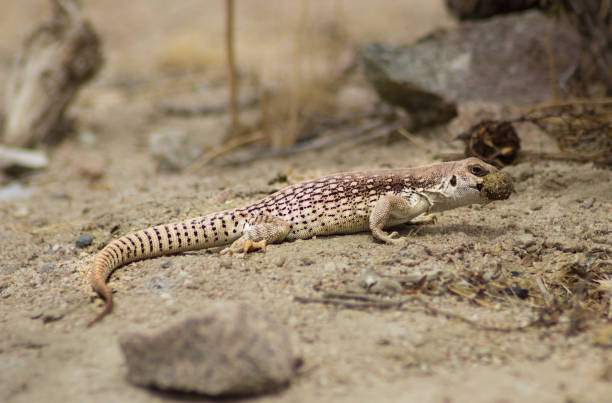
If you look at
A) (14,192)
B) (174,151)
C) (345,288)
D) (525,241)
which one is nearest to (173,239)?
(345,288)

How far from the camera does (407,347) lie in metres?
2.85

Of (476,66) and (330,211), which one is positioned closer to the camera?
(330,211)

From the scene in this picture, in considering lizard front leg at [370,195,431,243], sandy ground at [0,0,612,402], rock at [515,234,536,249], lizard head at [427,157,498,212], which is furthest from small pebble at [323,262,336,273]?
rock at [515,234,536,249]

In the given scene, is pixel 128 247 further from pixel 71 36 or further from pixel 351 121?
pixel 71 36

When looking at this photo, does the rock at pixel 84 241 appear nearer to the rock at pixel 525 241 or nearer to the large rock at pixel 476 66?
the rock at pixel 525 241

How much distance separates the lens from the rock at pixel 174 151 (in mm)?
7281

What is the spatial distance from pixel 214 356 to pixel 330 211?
2.02 meters

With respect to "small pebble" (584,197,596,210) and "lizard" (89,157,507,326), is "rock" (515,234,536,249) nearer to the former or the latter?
"lizard" (89,157,507,326)

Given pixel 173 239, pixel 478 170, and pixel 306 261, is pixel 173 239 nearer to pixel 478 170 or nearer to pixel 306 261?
pixel 306 261

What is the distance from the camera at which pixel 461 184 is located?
4113 millimetres

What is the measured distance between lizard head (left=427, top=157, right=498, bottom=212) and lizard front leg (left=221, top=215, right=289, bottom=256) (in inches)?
49.7

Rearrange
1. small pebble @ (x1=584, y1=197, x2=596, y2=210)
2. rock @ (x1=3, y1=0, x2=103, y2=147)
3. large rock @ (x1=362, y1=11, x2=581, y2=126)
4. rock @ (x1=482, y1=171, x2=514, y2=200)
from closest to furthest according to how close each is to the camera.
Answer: rock @ (x1=482, y1=171, x2=514, y2=200)
small pebble @ (x1=584, y1=197, x2=596, y2=210)
large rock @ (x1=362, y1=11, x2=581, y2=126)
rock @ (x1=3, y1=0, x2=103, y2=147)

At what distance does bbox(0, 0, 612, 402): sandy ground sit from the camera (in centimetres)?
261

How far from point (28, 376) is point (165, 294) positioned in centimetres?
98
